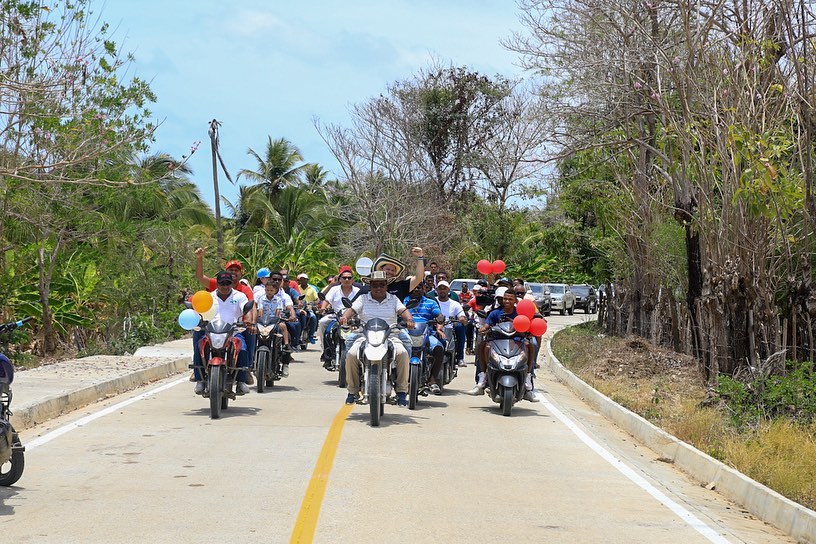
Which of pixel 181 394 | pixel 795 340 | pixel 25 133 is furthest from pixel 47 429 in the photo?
pixel 795 340

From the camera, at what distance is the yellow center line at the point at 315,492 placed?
295 inches

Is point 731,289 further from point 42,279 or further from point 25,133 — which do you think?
point 42,279

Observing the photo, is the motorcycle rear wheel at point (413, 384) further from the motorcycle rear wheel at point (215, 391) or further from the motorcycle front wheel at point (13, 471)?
the motorcycle front wheel at point (13, 471)

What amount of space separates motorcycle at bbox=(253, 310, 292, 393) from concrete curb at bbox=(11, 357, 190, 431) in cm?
218

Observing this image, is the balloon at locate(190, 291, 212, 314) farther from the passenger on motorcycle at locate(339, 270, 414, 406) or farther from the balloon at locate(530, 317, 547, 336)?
the balloon at locate(530, 317, 547, 336)

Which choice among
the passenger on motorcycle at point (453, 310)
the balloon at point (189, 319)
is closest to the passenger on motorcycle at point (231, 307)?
the balloon at point (189, 319)

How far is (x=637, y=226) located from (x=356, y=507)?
738 inches

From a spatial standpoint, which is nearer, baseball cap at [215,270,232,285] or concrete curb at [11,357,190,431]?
concrete curb at [11,357,190,431]

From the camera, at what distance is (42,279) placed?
2597cm

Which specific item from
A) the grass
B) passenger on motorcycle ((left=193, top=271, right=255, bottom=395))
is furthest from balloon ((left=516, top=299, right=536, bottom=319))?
passenger on motorcycle ((left=193, top=271, right=255, bottom=395))

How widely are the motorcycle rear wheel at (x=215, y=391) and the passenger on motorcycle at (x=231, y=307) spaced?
436mm

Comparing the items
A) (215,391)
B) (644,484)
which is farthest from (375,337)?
(644,484)

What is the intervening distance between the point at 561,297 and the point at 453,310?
4143 centimetres

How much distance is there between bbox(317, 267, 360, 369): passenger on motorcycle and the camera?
1852cm
